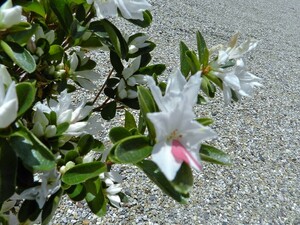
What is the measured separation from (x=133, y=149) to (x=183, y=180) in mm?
Answer: 85

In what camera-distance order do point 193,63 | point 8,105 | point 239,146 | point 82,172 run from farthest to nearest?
point 239,146 → point 193,63 → point 82,172 → point 8,105

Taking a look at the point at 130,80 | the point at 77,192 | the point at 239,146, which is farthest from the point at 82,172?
the point at 239,146

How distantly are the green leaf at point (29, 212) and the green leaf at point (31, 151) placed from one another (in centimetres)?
18

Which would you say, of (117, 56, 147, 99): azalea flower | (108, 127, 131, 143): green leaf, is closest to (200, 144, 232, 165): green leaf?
(108, 127, 131, 143): green leaf

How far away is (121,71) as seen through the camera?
0.92m

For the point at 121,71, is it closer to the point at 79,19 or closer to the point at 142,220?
the point at 79,19

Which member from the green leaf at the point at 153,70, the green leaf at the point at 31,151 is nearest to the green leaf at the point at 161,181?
the green leaf at the point at 31,151

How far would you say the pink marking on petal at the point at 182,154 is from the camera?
488 millimetres

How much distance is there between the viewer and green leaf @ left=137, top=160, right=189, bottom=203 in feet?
1.91

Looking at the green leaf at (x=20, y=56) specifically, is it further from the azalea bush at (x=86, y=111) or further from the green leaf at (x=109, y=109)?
the green leaf at (x=109, y=109)

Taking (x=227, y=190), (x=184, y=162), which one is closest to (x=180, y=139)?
(x=184, y=162)

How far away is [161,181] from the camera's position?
58 cm

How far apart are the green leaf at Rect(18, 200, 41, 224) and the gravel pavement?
38.0 inches

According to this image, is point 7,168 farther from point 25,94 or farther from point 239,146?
point 239,146
